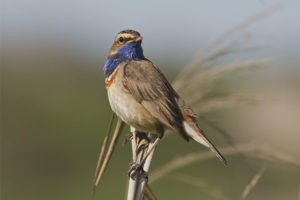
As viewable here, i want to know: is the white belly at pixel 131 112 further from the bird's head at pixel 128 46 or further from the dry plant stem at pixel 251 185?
the dry plant stem at pixel 251 185

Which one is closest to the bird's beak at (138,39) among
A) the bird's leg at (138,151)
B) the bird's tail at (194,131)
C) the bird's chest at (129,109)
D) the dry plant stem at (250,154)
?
the bird's chest at (129,109)

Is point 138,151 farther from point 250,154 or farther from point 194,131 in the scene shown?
point 194,131

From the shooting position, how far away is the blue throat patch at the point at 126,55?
522 cm

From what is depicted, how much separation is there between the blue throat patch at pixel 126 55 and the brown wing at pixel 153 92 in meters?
0.11

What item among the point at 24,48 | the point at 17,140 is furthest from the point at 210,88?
the point at 24,48

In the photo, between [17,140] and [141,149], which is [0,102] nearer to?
[17,140]

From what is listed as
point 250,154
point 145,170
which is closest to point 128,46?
point 145,170

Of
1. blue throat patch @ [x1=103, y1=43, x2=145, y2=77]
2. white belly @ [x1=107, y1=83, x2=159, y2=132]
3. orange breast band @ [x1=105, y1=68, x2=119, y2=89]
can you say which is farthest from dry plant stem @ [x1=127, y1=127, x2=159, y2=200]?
Result: blue throat patch @ [x1=103, y1=43, x2=145, y2=77]

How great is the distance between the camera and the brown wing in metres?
4.73

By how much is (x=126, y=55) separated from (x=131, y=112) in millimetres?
696

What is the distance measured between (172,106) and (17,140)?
8.58 meters

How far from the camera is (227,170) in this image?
13.3 m

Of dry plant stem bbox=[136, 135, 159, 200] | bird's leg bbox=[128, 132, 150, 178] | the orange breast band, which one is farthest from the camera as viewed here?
the orange breast band

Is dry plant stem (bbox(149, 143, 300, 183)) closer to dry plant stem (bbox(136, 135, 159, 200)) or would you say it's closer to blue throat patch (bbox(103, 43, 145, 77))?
dry plant stem (bbox(136, 135, 159, 200))
